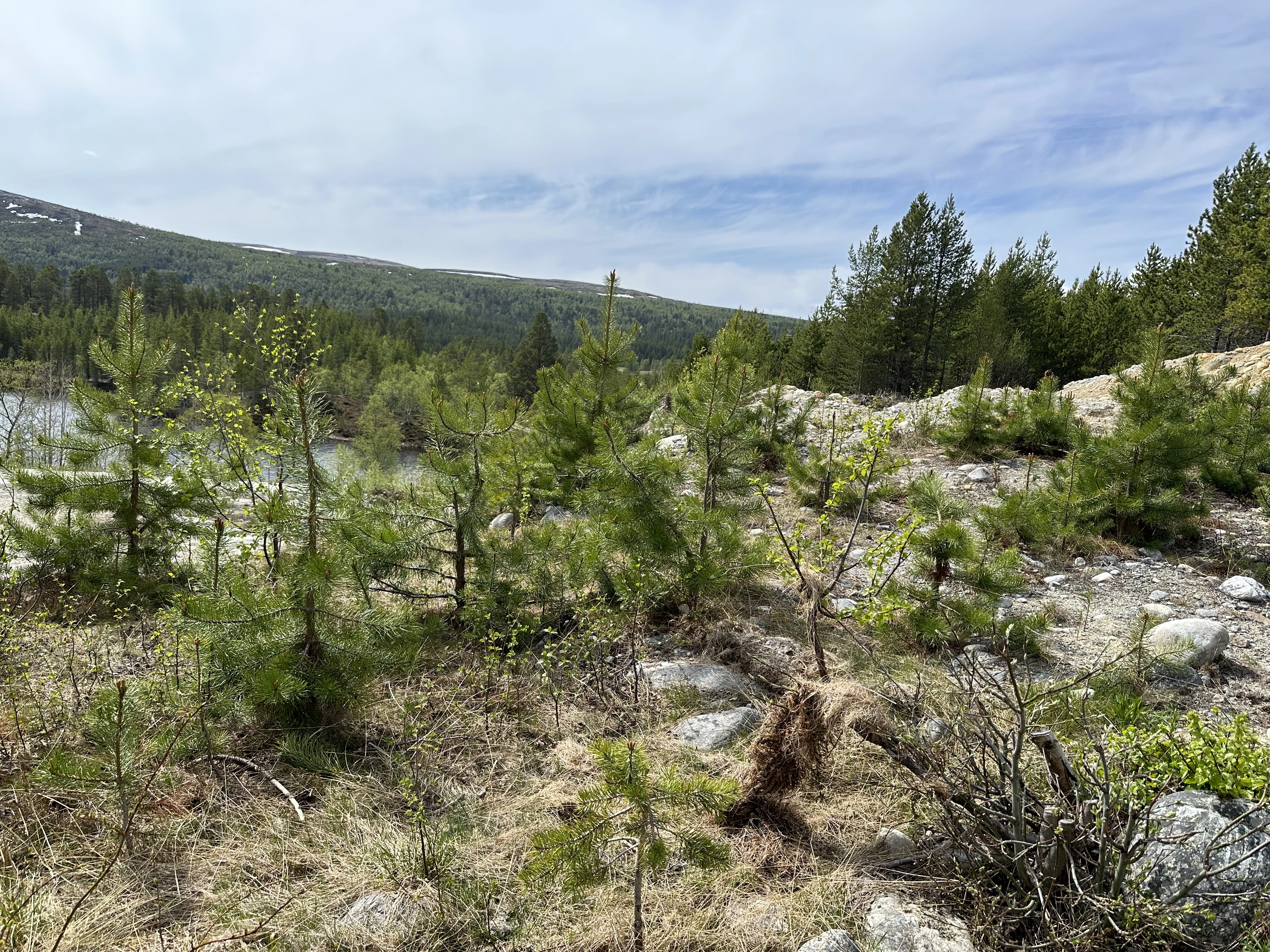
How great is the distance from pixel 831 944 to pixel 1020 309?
29.1 meters

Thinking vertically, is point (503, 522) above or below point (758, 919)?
above

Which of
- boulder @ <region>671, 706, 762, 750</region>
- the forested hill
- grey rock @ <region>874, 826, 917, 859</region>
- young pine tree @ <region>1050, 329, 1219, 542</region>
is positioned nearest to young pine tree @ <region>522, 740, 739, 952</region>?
grey rock @ <region>874, 826, 917, 859</region>

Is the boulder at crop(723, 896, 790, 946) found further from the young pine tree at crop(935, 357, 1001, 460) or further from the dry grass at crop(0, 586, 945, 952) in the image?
the young pine tree at crop(935, 357, 1001, 460)

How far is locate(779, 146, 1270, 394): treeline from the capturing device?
74.6 feet

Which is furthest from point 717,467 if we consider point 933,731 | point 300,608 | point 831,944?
point 831,944

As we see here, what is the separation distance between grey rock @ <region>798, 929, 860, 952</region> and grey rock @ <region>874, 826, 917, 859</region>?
593 millimetres

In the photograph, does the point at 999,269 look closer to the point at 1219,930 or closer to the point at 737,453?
the point at 737,453

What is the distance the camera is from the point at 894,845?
2.76 metres

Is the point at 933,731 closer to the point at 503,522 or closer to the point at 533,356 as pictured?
the point at 503,522

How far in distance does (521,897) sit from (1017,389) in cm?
1192

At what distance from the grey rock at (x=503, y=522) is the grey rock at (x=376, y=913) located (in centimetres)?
470

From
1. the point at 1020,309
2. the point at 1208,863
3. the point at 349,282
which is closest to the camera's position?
the point at 1208,863

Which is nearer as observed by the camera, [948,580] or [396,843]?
[396,843]

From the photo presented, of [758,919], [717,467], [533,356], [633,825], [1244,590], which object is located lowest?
[758,919]
